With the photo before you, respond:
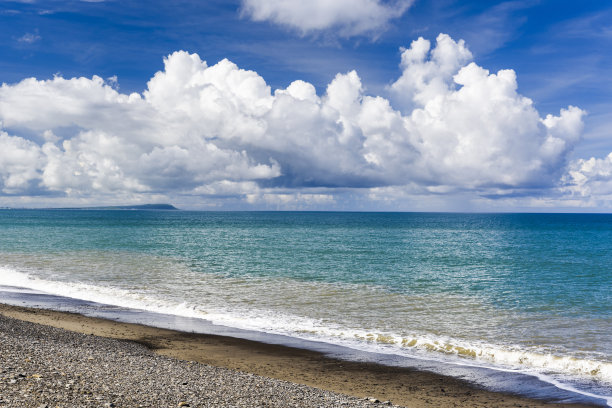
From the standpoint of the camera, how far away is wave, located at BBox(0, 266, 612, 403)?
1523 cm

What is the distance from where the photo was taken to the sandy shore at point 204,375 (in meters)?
9.84

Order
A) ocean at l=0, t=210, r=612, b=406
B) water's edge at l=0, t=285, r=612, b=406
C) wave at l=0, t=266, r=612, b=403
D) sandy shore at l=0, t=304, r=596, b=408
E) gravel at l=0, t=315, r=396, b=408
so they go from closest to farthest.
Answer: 1. gravel at l=0, t=315, r=396, b=408
2. sandy shore at l=0, t=304, r=596, b=408
3. water's edge at l=0, t=285, r=612, b=406
4. wave at l=0, t=266, r=612, b=403
5. ocean at l=0, t=210, r=612, b=406

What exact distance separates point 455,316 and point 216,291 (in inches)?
597

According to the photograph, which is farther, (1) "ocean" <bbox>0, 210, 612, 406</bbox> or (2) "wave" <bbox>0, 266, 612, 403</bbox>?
(1) "ocean" <bbox>0, 210, 612, 406</bbox>

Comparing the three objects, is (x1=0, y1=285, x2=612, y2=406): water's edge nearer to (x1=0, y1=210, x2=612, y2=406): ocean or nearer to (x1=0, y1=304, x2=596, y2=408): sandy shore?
(x1=0, y1=210, x2=612, y2=406): ocean

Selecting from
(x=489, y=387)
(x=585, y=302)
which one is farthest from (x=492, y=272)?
(x=489, y=387)

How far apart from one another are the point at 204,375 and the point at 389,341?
873 cm

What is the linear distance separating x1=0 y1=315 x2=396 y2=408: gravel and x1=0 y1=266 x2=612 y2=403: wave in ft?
21.7

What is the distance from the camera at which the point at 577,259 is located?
5381 cm

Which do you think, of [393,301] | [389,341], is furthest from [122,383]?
[393,301]

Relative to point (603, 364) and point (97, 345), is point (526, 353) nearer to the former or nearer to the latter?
point (603, 364)

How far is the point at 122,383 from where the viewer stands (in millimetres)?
10516

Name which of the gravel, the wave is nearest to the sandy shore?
the gravel

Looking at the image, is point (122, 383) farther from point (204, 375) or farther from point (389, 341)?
point (389, 341)
